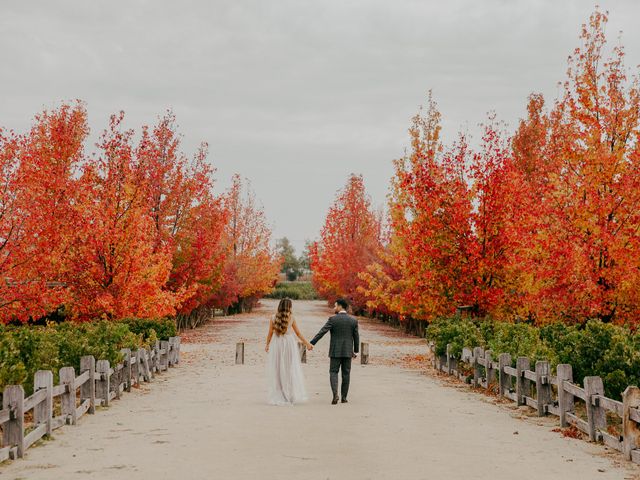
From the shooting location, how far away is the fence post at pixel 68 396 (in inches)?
451

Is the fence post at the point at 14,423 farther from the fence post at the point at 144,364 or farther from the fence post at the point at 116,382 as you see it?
the fence post at the point at 144,364

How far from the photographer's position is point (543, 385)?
1289cm

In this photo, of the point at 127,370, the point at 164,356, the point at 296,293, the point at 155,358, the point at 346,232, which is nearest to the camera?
the point at 127,370

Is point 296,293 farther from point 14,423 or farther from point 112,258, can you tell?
point 14,423

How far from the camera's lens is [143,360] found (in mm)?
17672

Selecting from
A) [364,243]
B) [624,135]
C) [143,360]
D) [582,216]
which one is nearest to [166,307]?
[143,360]

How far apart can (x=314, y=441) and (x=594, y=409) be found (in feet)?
13.4

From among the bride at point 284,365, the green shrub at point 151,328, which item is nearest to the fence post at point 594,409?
the bride at point 284,365

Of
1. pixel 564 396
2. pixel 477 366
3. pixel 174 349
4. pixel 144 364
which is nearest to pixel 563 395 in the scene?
pixel 564 396

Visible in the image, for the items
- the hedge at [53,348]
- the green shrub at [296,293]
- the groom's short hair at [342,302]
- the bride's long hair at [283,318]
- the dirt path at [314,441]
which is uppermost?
the green shrub at [296,293]

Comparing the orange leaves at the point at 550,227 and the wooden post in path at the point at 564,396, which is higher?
the orange leaves at the point at 550,227

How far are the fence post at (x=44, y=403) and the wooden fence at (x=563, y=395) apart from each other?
25.4ft

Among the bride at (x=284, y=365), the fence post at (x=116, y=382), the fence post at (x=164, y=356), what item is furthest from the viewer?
the fence post at (x=164, y=356)

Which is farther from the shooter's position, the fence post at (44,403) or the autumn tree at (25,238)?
the autumn tree at (25,238)
